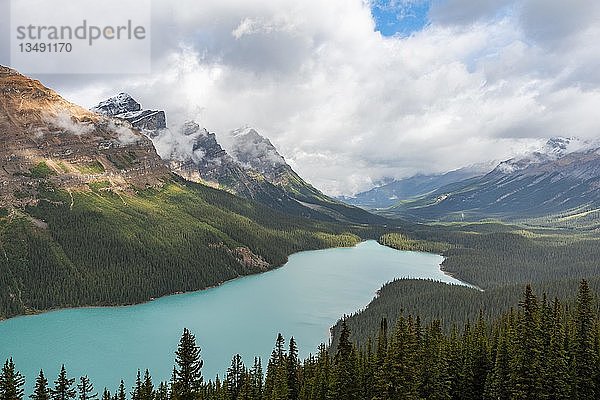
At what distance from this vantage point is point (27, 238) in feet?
535

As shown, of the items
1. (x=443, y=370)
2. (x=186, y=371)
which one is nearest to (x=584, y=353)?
(x=443, y=370)

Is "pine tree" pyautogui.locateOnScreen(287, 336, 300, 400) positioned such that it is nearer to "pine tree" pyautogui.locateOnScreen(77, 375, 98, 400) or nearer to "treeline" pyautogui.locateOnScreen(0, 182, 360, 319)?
"pine tree" pyautogui.locateOnScreen(77, 375, 98, 400)

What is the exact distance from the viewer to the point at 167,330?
12106 cm

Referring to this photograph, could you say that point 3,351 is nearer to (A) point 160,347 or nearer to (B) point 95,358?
(B) point 95,358

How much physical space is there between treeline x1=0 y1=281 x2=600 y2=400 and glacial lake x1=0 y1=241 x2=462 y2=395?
3884cm

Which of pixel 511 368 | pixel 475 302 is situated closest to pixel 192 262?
pixel 475 302

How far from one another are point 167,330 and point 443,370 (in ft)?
285

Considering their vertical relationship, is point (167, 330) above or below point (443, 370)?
below

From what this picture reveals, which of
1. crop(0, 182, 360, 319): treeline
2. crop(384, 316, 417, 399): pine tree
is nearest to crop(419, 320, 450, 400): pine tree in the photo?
crop(384, 316, 417, 399): pine tree

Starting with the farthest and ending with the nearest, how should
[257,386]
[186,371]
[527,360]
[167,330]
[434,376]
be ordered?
[167,330]
[257,386]
[434,376]
[527,360]
[186,371]

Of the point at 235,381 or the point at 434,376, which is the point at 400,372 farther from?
the point at 235,381

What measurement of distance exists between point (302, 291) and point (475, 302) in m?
61.9

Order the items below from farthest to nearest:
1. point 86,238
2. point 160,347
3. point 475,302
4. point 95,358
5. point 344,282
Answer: point 344,282 < point 86,238 < point 475,302 < point 160,347 < point 95,358

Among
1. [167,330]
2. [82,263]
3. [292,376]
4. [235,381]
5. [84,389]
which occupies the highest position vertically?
[82,263]
